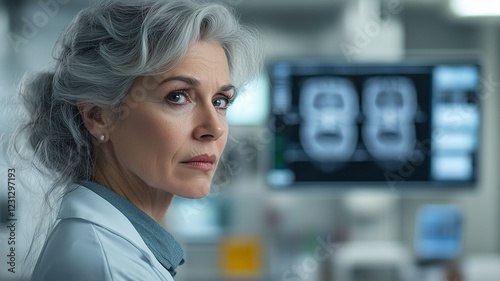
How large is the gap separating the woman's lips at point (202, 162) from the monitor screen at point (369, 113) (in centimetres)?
161

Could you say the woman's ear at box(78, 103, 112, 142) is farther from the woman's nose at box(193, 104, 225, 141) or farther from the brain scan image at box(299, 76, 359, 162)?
the brain scan image at box(299, 76, 359, 162)

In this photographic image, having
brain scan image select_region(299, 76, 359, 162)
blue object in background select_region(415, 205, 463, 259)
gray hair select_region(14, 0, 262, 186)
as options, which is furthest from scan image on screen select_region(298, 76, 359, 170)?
gray hair select_region(14, 0, 262, 186)

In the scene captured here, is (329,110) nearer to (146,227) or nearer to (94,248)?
(146,227)

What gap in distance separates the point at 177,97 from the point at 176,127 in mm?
36

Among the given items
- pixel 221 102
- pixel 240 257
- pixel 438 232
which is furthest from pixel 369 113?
pixel 221 102

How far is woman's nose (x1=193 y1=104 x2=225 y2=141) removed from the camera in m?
0.65

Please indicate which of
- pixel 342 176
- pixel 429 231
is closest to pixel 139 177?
pixel 342 176

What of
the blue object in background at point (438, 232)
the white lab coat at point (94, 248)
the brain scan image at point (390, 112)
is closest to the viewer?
the white lab coat at point (94, 248)

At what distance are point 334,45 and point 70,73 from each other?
1.96 m

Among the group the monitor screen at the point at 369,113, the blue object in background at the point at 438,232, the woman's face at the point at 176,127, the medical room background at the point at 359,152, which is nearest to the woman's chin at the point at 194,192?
the woman's face at the point at 176,127

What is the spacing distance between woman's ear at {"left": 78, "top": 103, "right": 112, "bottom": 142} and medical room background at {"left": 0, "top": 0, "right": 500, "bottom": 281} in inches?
55.9

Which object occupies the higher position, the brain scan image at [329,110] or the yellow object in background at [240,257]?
the brain scan image at [329,110]

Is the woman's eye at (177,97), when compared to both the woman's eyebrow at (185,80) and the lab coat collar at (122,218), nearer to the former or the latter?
the woman's eyebrow at (185,80)

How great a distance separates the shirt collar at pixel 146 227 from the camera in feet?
2.23
